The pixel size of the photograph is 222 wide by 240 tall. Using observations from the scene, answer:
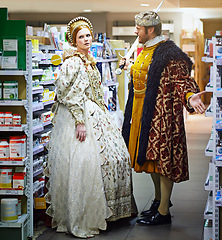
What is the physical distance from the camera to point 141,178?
670 centimetres

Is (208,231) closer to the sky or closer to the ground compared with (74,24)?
closer to the ground

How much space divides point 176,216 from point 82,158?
1236 millimetres

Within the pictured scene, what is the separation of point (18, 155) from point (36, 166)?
35.1 inches

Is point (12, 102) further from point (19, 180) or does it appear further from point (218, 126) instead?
point (218, 126)

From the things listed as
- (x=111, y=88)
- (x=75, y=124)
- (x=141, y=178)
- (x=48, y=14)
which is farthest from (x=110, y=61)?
(x=48, y=14)

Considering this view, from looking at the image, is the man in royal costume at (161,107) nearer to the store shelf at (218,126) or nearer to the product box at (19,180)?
the store shelf at (218,126)

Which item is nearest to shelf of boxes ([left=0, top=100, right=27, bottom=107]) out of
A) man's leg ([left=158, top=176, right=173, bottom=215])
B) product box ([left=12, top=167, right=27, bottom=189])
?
product box ([left=12, top=167, right=27, bottom=189])

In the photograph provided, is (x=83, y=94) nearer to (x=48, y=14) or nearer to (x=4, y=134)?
(x=4, y=134)

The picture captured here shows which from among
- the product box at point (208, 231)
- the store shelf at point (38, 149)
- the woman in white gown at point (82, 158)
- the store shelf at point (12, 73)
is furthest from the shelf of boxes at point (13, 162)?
the product box at point (208, 231)

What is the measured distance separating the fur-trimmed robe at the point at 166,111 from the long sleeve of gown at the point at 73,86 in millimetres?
564

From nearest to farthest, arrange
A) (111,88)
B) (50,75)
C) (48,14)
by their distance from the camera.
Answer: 1. (50,75)
2. (111,88)
3. (48,14)

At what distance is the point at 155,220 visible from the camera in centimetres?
451

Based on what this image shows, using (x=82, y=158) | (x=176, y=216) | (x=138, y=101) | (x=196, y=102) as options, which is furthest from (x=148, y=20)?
(x=176, y=216)

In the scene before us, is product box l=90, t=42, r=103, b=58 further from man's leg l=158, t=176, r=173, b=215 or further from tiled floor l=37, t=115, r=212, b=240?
man's leg l=158, t=176, r=173, b=215
